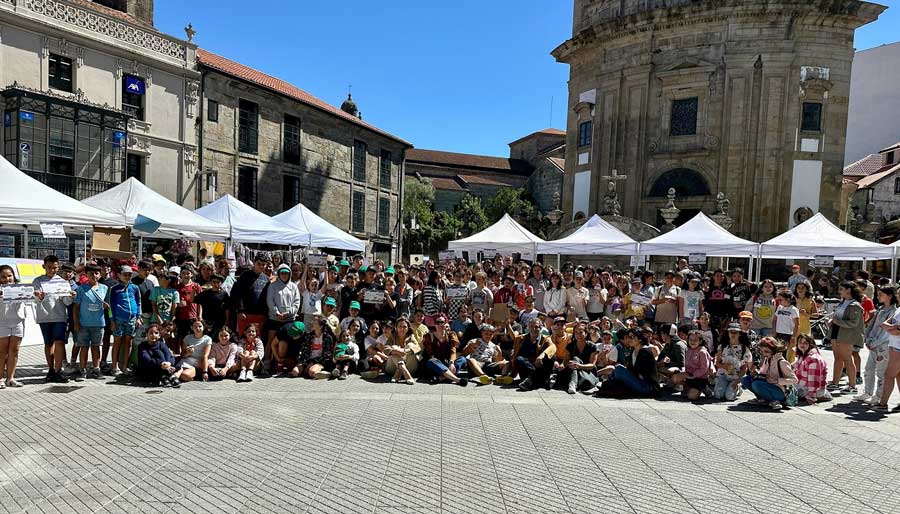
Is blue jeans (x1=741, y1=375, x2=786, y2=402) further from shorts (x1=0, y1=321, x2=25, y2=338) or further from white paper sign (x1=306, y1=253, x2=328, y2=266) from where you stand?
shorts (x1=0, y1=321, x2=25, y2=338)

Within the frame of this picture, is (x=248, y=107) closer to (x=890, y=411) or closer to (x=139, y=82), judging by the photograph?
(x=139, y=82)

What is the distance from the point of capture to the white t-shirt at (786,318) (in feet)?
29.6

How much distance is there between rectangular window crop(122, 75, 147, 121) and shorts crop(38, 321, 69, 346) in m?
16.9

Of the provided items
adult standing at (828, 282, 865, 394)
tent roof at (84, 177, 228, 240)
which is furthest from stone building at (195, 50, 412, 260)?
adult standing at (828, 282, 865, 394)

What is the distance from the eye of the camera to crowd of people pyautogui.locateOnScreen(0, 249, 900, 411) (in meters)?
7.88

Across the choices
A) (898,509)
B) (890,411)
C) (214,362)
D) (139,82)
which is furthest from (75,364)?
(139,82)

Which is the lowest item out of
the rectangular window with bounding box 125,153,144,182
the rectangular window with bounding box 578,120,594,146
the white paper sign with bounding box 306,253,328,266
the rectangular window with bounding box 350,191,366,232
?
the white paper sign with bounding box 306,253,328,266

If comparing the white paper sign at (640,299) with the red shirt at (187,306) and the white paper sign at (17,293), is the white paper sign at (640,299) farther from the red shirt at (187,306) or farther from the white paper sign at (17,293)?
the white paper sign at (17,293)

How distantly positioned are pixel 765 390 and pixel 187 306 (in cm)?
871

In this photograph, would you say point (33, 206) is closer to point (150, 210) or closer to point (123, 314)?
point (150, 210)

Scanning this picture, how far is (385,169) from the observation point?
39188mm

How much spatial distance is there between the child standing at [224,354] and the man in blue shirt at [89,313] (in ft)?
5.17

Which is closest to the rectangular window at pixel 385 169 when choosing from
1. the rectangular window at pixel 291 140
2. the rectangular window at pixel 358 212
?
the rectangular window at pixel 358 212

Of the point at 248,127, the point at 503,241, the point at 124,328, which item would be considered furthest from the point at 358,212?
the point at 124,328
